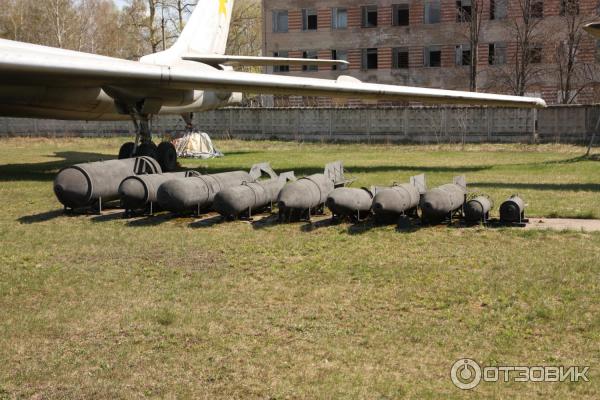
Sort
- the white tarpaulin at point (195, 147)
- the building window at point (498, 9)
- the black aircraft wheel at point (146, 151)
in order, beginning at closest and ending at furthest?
the black aircraft wheel at point (146, 151), the white tarpaulin at point (195, 147), the building window at point (498, 9)

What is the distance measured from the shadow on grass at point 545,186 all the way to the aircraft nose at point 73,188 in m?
9.74

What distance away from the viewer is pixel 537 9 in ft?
161

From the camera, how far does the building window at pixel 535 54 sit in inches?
1934

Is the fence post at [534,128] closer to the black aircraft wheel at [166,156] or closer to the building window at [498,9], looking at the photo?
the black aircraft wheel at [166,156]

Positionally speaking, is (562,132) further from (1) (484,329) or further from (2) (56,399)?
(2) (56,399)

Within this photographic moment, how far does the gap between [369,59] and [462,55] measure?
7890 millimetres

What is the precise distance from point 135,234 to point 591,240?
778 centimetres

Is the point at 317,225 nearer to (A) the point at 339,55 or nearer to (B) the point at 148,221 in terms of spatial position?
(B) the point at 148,221

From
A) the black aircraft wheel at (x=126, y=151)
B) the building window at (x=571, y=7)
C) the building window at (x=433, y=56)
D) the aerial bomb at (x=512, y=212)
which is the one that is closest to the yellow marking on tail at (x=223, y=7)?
the black aircraft wheel at (x=126, y=151)

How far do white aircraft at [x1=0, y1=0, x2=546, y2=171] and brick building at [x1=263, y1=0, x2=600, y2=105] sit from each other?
28955 millimetres

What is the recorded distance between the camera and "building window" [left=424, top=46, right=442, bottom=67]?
52438mm

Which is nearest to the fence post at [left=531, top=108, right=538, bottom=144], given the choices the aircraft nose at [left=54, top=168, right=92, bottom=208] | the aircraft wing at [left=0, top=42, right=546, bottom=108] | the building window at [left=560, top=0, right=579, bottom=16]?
the aircraft wing at [left=0, top=42, right=546, bottom=108]

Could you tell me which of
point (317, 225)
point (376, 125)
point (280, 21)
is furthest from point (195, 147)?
point (280, 21)

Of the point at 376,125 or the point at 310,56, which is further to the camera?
the point at 310,56
